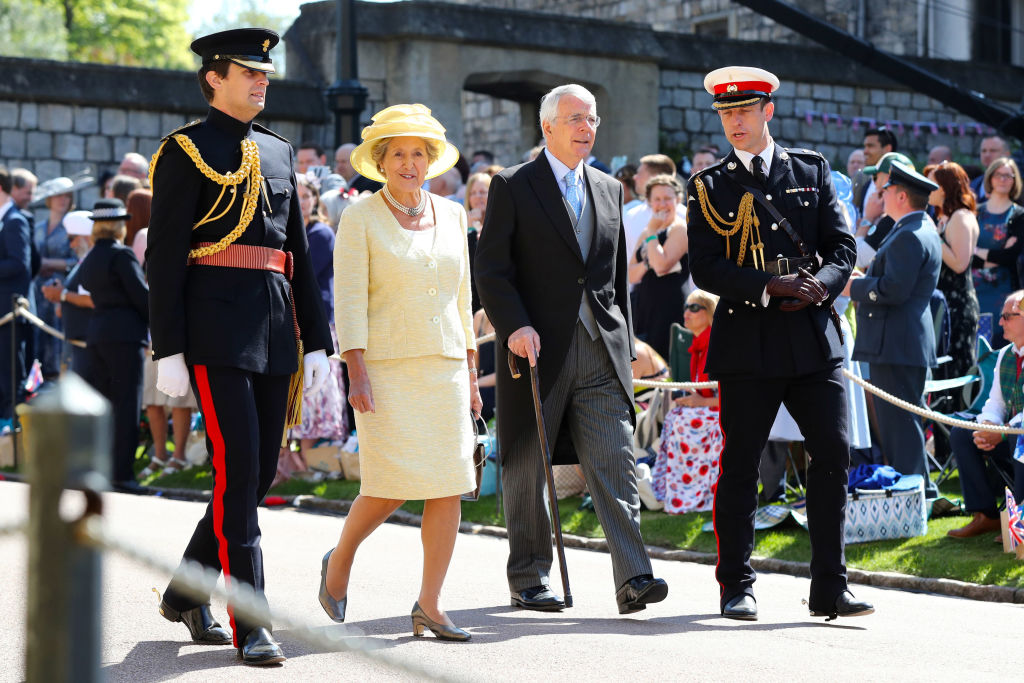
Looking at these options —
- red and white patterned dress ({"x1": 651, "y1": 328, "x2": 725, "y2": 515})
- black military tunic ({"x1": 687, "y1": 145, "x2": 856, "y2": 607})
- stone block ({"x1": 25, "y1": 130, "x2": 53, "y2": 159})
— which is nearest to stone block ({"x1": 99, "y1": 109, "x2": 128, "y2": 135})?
stone block ({"x1": 25, "y1": 130, "x2": 53, "y2": 159})

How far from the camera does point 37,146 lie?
17.3 m

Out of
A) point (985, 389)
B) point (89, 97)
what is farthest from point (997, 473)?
point (89, 97)

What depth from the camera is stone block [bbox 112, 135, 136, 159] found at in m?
17.8

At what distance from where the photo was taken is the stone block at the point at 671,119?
68.9 feet

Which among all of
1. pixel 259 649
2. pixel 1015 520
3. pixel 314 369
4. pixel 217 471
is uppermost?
pixel 314 369

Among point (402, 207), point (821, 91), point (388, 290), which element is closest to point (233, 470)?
point (388, 290)

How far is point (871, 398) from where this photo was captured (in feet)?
32.8

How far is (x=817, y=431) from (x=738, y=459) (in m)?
0.34

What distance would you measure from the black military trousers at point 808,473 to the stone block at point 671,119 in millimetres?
14742

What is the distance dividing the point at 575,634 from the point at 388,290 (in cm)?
144

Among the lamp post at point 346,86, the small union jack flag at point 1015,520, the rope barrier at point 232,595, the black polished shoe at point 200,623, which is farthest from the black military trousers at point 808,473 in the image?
the lamp post at point 346,86

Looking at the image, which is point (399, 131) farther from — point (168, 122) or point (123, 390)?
point (168, 122)

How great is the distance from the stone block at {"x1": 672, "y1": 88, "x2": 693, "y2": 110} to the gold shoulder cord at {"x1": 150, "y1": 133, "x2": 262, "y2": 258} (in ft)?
52.3

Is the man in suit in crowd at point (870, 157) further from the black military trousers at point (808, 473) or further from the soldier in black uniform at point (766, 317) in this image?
the black military trousers at point (808, 473)
